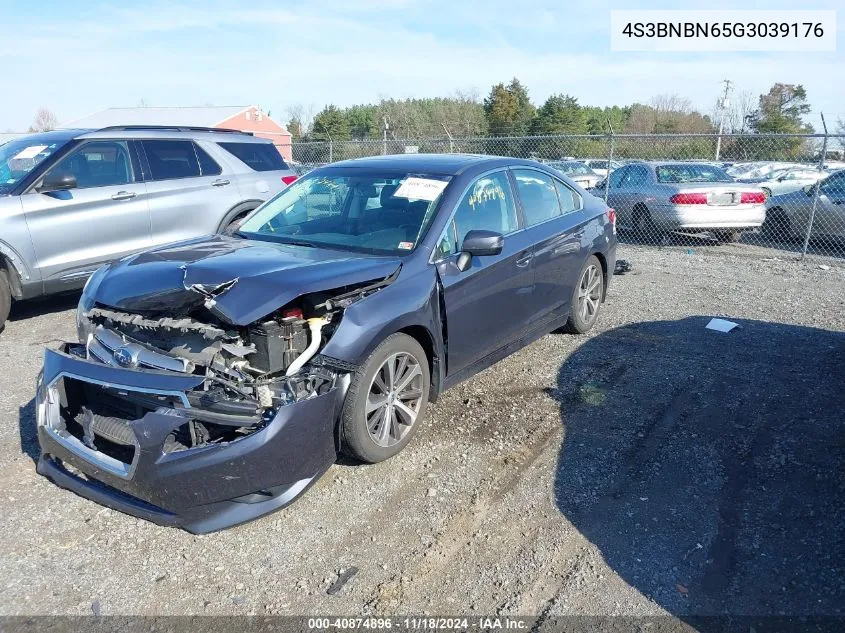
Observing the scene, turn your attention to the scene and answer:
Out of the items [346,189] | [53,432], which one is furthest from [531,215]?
[53,432]

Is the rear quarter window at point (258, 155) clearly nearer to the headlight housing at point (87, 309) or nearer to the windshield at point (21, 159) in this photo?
the windshield at point (21, 159)

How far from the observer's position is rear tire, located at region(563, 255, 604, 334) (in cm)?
609

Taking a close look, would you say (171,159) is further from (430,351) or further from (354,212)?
(430,351)

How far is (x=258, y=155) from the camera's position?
836cm

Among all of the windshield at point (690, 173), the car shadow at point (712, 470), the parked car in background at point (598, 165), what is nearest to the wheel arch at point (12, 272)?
the car shadow at point (712, 470)

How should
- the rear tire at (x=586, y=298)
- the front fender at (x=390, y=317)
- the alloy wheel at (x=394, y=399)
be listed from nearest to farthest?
the front fender at (x=390, y=317)
the alloy wheel at (x=394, y=399)
the rear tire at (x=586, y=298)

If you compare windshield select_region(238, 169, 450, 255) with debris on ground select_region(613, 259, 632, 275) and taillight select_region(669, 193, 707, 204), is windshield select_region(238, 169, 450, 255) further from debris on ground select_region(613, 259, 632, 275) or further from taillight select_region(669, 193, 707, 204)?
taillight select_region(669, 193, 707, 204)

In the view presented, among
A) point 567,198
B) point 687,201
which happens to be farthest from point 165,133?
point 687,201

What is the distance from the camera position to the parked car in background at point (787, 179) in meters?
17.5

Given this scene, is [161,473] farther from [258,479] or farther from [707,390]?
[707,390]

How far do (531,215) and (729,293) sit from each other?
431 cm

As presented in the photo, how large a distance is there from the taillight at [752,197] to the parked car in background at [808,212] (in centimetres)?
80

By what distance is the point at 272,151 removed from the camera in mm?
8586

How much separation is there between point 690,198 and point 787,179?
9.24 m
